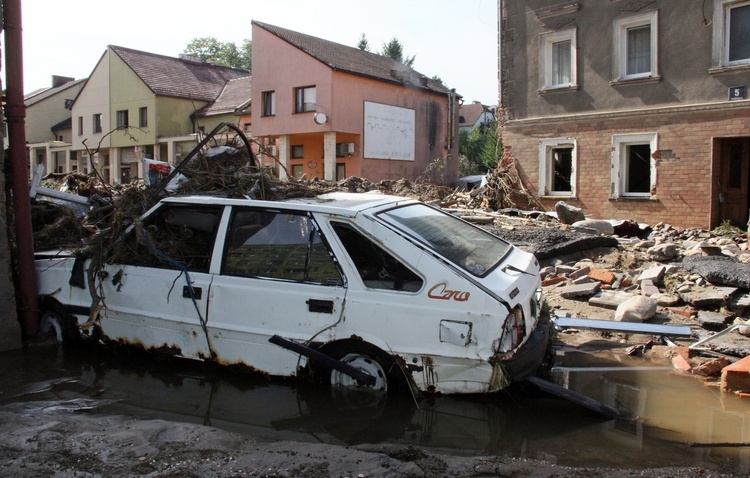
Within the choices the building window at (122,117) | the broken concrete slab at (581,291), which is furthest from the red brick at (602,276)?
the building window at (122,117)

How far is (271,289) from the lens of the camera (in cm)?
450

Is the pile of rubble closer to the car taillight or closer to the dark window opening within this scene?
the car taillight

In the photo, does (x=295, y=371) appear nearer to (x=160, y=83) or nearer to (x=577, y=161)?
(x=577, y=161)

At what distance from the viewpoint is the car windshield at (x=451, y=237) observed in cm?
434

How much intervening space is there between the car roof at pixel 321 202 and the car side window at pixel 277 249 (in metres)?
0.06

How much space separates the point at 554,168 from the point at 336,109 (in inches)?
521

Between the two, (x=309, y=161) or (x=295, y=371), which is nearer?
(x=295, y=371)

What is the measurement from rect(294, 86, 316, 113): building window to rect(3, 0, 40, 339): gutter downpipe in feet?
73.8

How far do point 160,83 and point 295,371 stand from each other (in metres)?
35.9

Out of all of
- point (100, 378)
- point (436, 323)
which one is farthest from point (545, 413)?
point (100, 378)

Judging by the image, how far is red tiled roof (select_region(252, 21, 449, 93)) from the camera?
2841cm

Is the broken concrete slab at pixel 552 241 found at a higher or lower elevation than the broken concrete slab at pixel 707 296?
higher

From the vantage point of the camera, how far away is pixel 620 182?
15.6 meters

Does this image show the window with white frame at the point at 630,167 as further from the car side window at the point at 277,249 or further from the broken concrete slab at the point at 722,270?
the car side window at the point at 277,249
